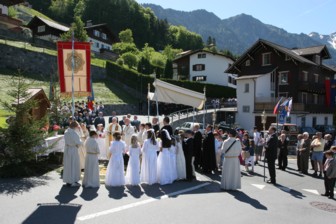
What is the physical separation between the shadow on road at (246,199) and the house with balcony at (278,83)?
29314mm

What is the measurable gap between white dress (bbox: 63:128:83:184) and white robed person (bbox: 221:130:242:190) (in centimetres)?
472

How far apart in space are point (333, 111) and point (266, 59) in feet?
42.5

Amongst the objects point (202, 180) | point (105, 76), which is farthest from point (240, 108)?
point (202, 180)

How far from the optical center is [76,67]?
44.9ft

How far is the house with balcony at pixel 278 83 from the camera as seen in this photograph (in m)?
40.1

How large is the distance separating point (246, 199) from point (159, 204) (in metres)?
2.73

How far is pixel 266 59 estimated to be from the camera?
44.0 meters

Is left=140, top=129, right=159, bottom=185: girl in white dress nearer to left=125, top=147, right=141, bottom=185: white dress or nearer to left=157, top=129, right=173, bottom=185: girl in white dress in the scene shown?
left=157, top=129, right=173, bottom=185: girl in white dress

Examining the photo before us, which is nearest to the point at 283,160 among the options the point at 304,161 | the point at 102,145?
the point at 304,161

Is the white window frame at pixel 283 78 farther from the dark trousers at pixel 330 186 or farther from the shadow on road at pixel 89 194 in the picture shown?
the shadow on road at pixel 89 194

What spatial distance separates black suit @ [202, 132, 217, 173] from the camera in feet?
44.6

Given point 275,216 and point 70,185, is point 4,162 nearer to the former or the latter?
point 70,185

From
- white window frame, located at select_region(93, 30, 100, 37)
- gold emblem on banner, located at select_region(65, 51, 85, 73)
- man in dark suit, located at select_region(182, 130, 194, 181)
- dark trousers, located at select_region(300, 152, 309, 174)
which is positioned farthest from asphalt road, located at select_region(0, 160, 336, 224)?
white window frame, located at select_region(93, 30, 100, 37)

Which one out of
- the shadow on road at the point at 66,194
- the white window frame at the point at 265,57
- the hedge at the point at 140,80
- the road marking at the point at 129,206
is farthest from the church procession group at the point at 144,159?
the hedge at the point at 140,80
